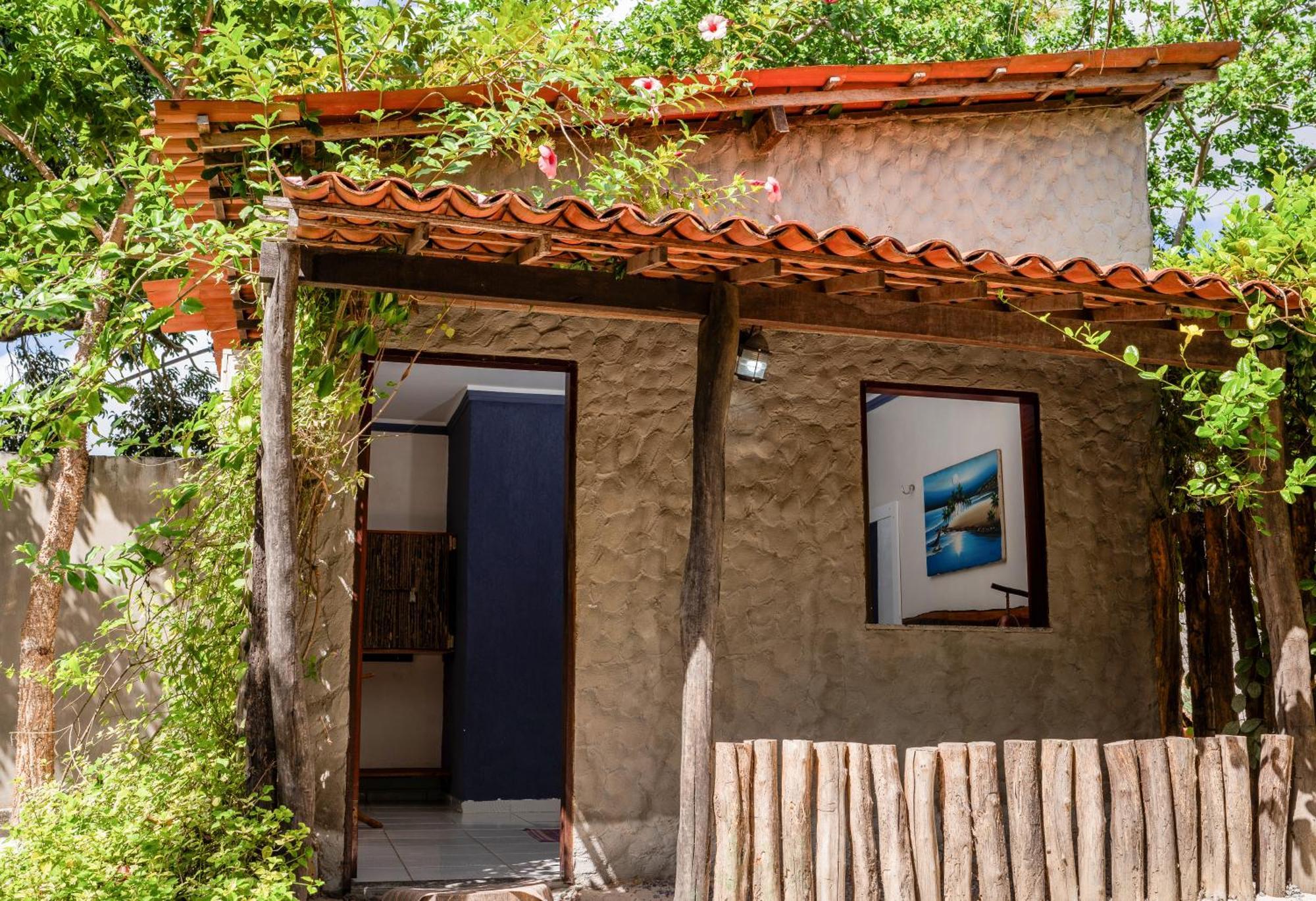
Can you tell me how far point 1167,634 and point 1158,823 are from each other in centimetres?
226

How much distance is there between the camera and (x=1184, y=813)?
16.2ft

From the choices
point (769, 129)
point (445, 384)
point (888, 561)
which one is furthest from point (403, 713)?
point (769, 129)

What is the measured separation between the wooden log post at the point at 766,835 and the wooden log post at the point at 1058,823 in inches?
46.1

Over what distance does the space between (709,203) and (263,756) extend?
3.46 m

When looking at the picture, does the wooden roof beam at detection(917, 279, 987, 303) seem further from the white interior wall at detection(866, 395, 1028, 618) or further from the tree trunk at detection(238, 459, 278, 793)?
the white interior wall at detection(866, 395, 1028, 618)

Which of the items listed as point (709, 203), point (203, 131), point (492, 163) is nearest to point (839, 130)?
point (709, 203)

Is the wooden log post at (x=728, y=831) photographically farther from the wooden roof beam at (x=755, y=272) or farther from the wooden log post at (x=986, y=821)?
the wooden roof beam at (x=755, y=272)

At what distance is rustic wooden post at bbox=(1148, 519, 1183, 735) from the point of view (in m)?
6.85

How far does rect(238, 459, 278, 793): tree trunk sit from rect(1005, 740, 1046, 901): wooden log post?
110 inches

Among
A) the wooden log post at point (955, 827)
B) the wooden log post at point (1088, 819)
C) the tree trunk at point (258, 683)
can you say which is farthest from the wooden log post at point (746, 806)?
the tree trunk at point (258, 683)

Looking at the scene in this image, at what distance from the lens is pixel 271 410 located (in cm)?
429

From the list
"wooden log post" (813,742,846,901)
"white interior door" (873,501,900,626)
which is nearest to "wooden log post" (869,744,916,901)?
"wooden log post" (813,742,846,901)

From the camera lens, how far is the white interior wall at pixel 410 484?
11023mm

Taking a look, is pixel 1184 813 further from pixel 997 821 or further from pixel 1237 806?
pixel 997 821
